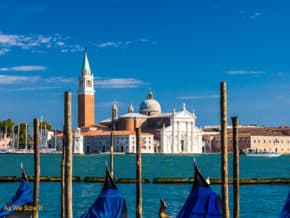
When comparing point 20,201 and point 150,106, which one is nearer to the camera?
point 20,201

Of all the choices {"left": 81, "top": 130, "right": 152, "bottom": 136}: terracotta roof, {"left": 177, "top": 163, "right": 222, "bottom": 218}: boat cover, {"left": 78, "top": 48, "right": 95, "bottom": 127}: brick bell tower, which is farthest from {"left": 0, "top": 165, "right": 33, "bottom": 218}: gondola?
{"left": 78, "top": 48, "right": 95, "bottom": 127}: brick bell tower

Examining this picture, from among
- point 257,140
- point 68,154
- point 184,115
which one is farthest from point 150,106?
point 68,154

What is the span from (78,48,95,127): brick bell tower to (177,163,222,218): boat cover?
210 feet

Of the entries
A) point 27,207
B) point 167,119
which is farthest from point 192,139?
point 27,207

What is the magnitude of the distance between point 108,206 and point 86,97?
2499 inches

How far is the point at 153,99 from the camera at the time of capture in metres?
76.3

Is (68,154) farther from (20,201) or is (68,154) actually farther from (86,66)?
(86,66)

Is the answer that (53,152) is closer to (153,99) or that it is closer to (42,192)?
(153,99)

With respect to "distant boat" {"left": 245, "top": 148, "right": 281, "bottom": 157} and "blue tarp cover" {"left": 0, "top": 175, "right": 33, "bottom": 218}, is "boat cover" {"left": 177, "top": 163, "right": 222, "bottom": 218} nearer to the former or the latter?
"blue tarp cover" {"left": 0, "top": 175, "right": 33, "bottom": 218}

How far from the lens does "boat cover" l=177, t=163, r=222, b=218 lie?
7793mm

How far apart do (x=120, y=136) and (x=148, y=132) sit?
12.3 feet

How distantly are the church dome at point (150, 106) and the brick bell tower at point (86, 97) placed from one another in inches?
236

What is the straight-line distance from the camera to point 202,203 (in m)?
7.86

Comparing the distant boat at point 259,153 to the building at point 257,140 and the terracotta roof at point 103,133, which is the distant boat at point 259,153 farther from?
the terracotta roof at point 103,133
